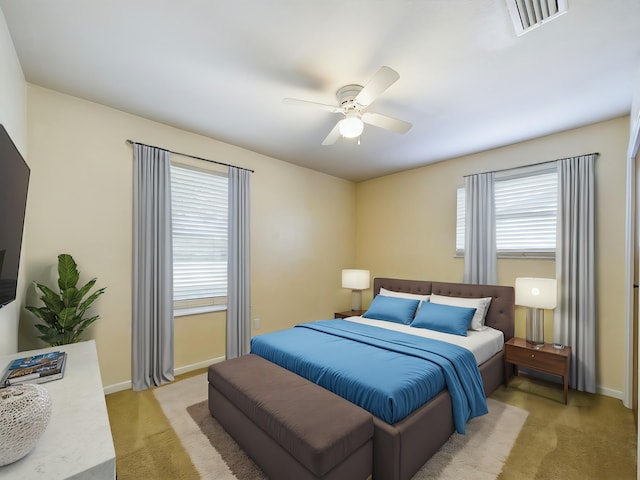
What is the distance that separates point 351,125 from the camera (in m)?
2.30

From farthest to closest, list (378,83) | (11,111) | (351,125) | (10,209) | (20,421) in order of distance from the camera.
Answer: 1. (351,125)
2. (11,111)
3. (378,83)
4. (10,209)
5. (20,421)

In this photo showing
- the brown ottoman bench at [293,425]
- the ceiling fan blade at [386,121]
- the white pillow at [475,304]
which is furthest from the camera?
the white pillow at [475,304]

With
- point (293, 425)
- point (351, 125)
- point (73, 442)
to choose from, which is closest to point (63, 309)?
point (73, 442)

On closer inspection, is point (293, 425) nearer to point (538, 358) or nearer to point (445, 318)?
point (445, 318)

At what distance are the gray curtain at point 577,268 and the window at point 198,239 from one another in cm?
393

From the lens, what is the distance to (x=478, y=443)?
7.29ft

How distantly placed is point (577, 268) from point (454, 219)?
4.83ft

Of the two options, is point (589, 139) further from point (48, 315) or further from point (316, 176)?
point (48, 315)

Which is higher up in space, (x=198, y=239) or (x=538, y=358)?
(x=198, y=239)

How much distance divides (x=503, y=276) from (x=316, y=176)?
10.1 feet

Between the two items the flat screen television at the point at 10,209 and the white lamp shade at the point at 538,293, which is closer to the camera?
the flat screen television at the point at 10,209

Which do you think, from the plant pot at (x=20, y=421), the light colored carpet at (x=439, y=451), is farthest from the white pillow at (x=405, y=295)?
the plant pot at (x=20, y=421)

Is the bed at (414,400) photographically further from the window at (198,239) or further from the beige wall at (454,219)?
the window at (198,239)

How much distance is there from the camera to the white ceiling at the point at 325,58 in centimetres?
173
